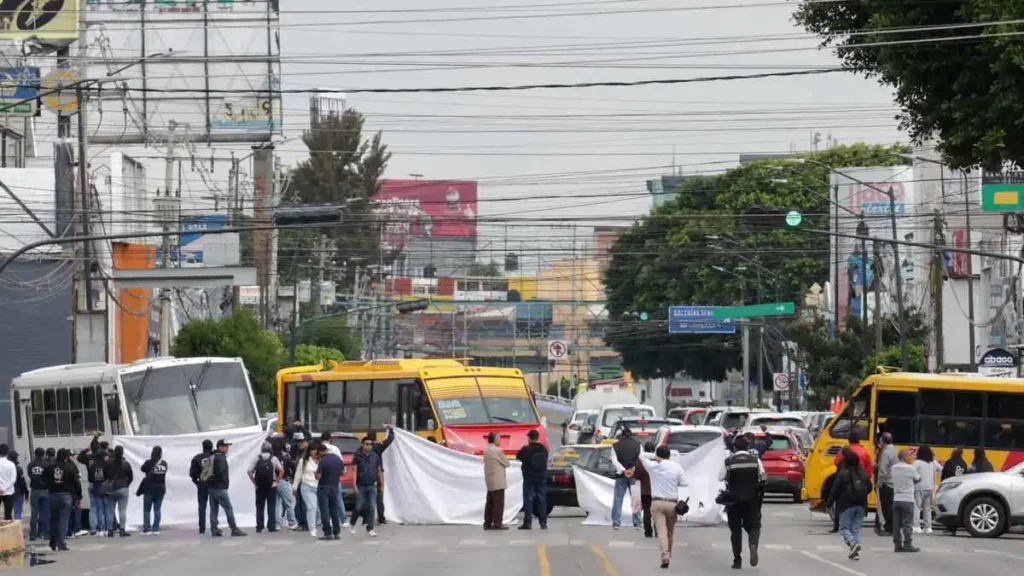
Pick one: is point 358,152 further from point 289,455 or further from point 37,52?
point 289,455

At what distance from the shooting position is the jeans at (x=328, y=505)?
28125mm

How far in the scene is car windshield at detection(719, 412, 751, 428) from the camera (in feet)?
167

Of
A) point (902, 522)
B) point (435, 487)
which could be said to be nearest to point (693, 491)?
point (435, 487)

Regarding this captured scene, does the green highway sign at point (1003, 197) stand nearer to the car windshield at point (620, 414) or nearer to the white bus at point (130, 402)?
the car windshield at point (620, 414)

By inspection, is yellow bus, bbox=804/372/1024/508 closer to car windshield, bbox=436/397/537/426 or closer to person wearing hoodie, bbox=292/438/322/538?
car windshield, bbox=436/397/537/426

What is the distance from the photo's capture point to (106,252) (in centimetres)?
5956

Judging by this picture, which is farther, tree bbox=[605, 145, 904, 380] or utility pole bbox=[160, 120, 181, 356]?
tree bbox=[605, 145, 904, 380]

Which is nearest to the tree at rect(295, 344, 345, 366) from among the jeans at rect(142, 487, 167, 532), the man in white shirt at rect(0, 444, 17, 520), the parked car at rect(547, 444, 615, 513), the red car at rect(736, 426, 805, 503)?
the red car at rect(736, 426, 805, 503)

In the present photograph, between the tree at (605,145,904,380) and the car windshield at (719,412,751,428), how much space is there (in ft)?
126

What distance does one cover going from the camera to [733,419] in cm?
5116

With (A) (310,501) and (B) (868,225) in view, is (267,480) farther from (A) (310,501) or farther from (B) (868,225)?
(B) (868,225)

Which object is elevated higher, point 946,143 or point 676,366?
point 946,143

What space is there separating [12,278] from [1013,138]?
1567 inches

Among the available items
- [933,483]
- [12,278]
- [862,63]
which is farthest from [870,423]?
[12,278]
